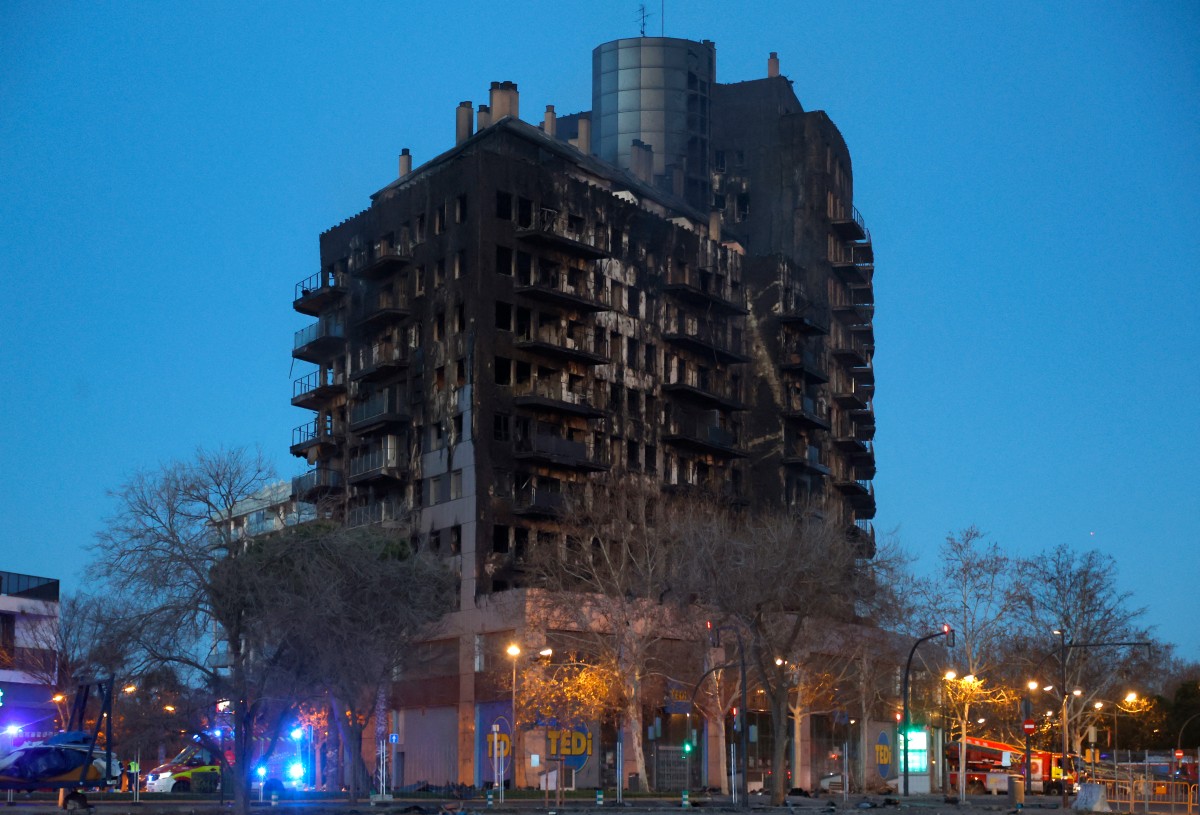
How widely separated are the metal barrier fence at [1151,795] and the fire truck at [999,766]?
25453 millimetres

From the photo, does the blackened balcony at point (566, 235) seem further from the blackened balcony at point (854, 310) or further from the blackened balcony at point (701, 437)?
the blackened balcony at point (854, 310)

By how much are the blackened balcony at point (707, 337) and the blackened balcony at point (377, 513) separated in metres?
23.9

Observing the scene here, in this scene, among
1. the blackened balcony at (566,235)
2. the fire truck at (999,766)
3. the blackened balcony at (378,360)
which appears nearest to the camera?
the blackened balcony at (566,235)

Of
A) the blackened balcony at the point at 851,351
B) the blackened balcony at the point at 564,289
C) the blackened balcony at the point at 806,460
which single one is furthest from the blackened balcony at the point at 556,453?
the blackened balcony at the point at 851,351

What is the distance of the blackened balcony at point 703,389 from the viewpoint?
11120 centimetres

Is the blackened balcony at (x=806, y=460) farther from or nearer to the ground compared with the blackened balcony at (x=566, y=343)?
nearer to the ground

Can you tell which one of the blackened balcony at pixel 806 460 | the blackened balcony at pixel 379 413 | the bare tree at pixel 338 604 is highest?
the blackened balcony at pixel 379 413

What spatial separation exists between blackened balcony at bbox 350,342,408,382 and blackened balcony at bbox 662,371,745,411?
1926cm

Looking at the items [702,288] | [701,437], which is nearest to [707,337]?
[702,288]

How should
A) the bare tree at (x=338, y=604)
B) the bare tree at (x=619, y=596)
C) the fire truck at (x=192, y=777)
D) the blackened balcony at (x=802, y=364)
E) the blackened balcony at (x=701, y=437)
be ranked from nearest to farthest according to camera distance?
the bare tree at (x=338, y=604)
the bare tree at (x=619, y=596)
the fire truck at (x=192, y=777)
the blackened balcony at (x=701, y=437)
the blackened balcony at (x=802, y=364)

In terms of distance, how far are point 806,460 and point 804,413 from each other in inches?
145

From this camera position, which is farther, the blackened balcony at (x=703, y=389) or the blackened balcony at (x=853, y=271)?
the blackened balcony at (x=853, y=271)

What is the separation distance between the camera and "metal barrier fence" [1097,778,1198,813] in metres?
66.8

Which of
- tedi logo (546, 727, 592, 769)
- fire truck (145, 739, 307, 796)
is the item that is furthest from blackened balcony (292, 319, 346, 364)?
tedi logo (546, 727, 592, 769)
